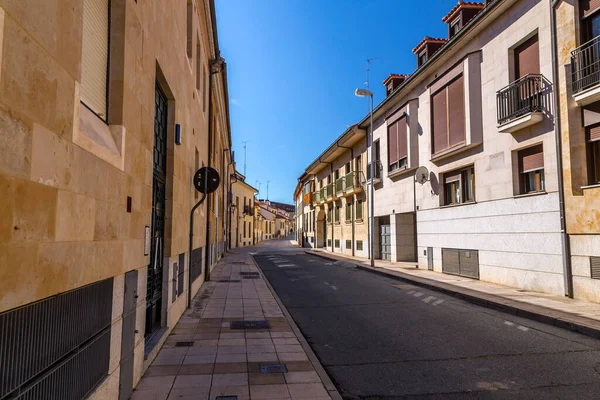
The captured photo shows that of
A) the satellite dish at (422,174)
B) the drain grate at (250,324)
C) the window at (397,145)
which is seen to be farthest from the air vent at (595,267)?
the window at (397,145)

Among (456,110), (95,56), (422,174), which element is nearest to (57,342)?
(95,56)

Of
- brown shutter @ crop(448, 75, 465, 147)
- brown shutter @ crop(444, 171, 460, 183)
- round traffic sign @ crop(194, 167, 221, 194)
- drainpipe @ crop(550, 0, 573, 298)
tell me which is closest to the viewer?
round traffic sign @ crop(194, 167, 221, 194)

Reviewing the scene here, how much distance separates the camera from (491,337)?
654 centimetres

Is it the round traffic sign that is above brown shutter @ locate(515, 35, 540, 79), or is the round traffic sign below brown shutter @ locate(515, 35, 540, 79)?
below

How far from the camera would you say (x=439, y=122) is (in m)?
16.1

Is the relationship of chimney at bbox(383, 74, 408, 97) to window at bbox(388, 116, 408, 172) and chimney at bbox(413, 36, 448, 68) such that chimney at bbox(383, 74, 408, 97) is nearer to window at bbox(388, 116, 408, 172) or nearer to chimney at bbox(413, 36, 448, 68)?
window at bbox(388, 116, 408, 172)

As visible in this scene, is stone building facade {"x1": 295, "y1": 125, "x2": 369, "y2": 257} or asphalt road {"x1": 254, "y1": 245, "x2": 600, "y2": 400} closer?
asphalt road {"x1": 254, "y1": 245, "x2": 600, "y2": 400}

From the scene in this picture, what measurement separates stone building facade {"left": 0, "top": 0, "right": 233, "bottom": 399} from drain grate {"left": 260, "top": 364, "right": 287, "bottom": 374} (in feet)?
4.51

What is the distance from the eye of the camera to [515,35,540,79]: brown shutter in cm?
1101

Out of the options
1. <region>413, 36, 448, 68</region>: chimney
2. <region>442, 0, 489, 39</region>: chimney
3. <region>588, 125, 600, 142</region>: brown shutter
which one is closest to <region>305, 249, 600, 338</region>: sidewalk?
<region>588, 125, 600, 142</region>: brown shutter

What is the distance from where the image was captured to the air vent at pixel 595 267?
8.80m

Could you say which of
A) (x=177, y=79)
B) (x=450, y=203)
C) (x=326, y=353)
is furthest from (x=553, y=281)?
(x=177, y=79)

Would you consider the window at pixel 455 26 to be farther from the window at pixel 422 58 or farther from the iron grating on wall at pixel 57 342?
the iron grating on wall at pixel 57 342

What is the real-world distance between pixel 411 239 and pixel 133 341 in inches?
709
